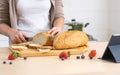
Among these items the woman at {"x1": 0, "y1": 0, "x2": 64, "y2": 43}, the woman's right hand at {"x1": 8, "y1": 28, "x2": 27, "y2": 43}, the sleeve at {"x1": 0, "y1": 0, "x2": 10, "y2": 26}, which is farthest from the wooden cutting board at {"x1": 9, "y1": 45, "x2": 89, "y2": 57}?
the sleeve at {"x1": 0, "y1": 0, "x2": 10, "y2": 26}

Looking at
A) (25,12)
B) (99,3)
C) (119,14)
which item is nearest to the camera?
(25,12)

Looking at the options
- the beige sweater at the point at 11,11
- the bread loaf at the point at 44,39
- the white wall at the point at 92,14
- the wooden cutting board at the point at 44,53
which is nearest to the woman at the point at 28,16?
the beige sweater at the point at 11,11

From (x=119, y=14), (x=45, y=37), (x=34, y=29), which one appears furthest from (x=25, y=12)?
(x=119, y=14)

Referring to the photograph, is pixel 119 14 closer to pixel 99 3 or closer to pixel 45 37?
pixel 99 3

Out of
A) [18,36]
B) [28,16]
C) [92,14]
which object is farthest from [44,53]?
[92,14]

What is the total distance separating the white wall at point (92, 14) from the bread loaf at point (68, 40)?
150cm

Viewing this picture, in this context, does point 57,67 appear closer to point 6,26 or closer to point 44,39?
point 44,39

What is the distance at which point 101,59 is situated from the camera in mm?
930

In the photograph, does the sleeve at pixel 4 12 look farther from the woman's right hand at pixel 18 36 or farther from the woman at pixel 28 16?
the woman's right hand at pixel 18 36

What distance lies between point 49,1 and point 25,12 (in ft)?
0.49

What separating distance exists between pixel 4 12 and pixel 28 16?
0.45 ft

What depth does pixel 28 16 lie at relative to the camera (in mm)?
1388

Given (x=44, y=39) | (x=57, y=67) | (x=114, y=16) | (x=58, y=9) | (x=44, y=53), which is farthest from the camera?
(x=114, y=16)

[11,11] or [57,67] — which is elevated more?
[11,11]
